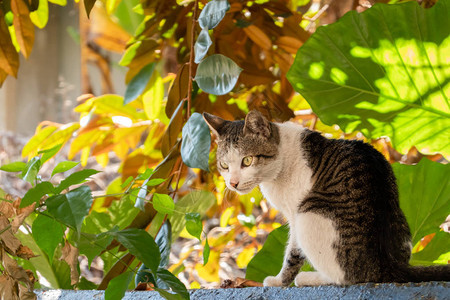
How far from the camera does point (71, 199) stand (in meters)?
0.48

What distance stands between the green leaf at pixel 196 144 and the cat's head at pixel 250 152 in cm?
15

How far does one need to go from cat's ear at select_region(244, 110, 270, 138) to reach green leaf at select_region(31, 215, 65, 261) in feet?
1.34

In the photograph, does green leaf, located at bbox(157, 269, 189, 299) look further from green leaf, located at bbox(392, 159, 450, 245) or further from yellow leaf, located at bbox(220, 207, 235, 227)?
yellow leaf, located at bbox(220, 207, 235, 227)

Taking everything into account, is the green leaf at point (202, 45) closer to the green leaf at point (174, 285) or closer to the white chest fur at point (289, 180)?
the white chest fur at point (289, 180)

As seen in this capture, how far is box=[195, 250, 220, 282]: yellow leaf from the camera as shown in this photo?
1308 mm

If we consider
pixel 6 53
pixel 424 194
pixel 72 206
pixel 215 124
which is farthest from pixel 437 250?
pixel 6 53

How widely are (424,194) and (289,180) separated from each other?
0.78 feet

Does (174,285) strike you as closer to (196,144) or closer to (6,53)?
(196,144)

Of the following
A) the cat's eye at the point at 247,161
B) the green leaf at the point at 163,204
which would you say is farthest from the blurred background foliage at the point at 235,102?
the cat's eye at the point at 247,161

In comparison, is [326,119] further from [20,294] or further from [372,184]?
[20,294]

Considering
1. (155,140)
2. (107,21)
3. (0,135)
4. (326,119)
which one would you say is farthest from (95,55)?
(326,119)

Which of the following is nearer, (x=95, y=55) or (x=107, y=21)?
(x=107, y=21)

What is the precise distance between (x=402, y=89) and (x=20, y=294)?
2.05 feet

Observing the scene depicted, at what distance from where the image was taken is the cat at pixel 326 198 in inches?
25.7
